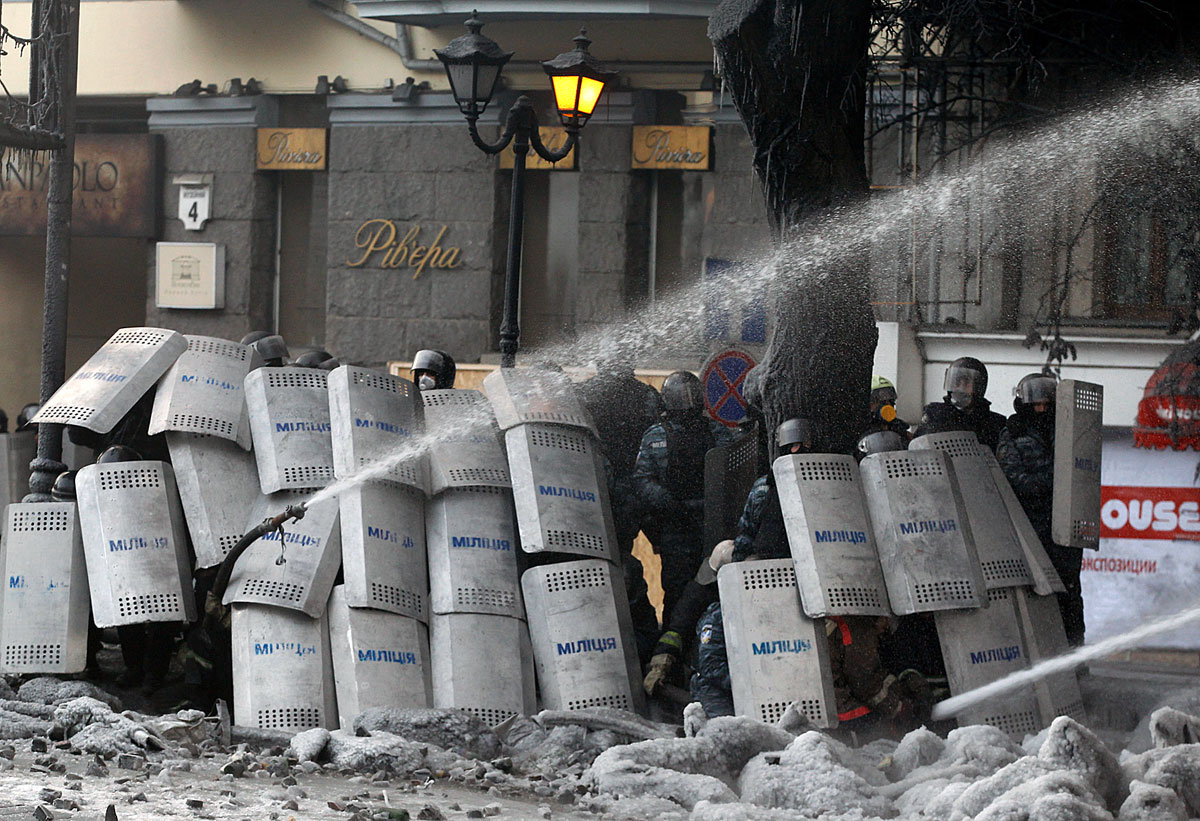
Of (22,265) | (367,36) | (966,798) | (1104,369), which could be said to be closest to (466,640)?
(966,798)

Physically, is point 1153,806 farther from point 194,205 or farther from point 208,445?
point 194,205

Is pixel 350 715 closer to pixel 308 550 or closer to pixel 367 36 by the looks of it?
pixel 308 550

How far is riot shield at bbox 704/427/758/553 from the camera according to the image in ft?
24.7

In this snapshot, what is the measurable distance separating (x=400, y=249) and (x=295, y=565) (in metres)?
7.75

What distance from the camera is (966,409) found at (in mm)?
8109

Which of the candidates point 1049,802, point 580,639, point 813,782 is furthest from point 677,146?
point 1049,802

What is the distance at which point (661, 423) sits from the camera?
25.7 ft

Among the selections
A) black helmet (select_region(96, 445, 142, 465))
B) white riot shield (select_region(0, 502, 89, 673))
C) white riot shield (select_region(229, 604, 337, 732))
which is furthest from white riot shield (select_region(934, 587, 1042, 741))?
white riot shield (select_region(0, 502, 89, 673))

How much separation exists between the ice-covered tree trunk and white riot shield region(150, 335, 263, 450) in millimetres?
2509

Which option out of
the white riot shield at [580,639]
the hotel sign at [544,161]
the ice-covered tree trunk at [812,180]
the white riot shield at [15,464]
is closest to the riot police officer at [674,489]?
the ice-covered tree trunk at [812,180]

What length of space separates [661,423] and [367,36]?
7.57m

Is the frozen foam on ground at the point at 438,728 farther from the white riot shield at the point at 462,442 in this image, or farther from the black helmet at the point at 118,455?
the black helmet at the point at 118,455

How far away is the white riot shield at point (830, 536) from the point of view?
632cm

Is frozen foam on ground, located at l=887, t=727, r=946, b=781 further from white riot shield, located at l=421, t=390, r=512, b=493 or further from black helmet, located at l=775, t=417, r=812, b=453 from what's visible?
white riot shield, located at l=421, t=390, r=512, b=493
